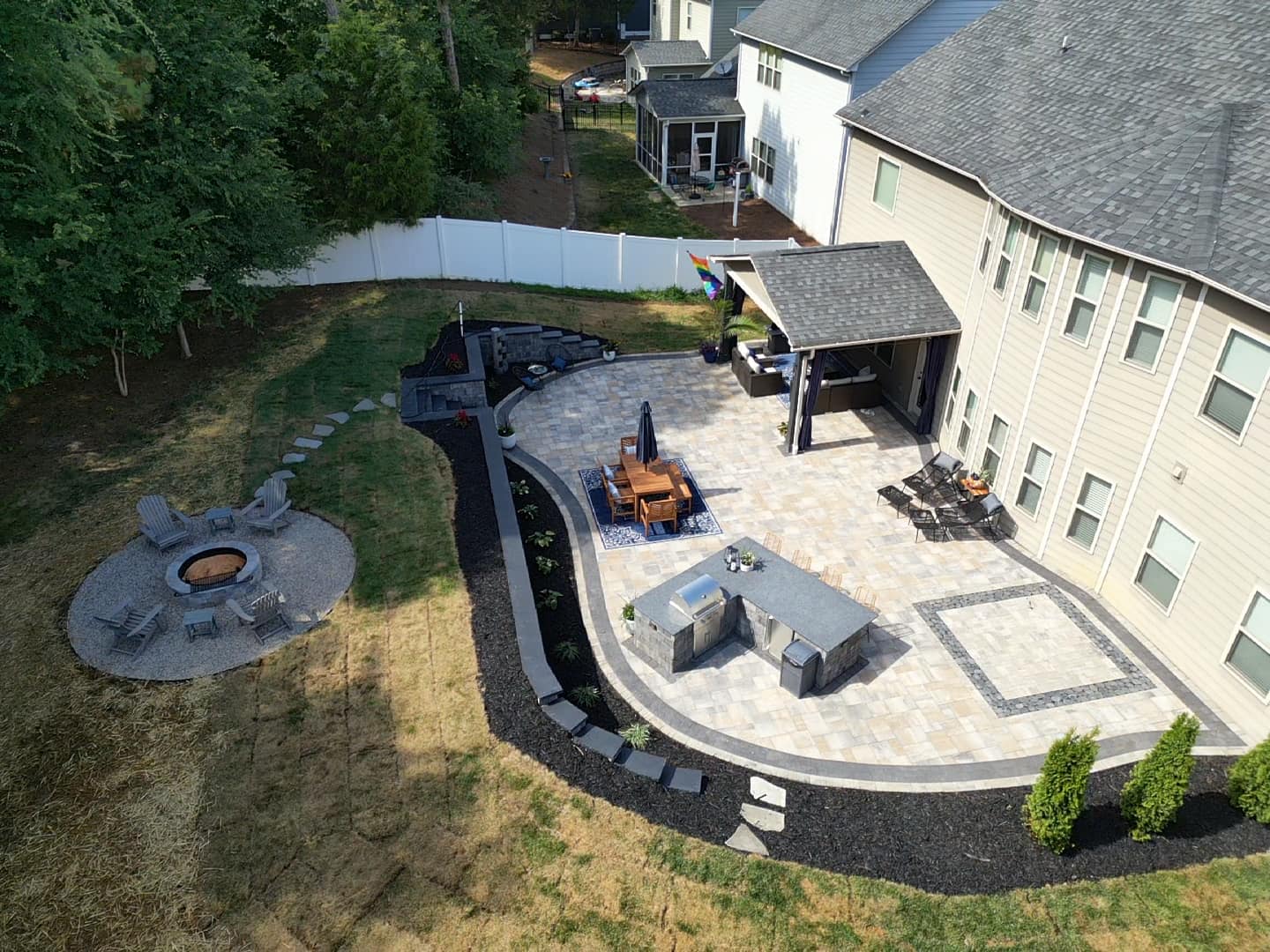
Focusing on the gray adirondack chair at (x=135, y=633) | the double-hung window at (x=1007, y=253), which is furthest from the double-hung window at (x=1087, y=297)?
the gray adirondack chair at (x=135, y=633)

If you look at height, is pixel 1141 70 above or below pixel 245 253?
above

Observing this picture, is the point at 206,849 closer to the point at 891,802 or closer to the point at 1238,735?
the point at 891,802

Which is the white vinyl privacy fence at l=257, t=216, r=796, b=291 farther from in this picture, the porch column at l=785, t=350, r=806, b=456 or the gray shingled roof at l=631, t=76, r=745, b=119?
the gray shingled roof at l=631, t=76, r=745, b=119

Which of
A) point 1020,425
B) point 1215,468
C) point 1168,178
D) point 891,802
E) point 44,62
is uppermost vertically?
point 44,62

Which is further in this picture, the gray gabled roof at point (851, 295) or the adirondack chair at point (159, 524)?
the gray gabled roof at point (851, 295)

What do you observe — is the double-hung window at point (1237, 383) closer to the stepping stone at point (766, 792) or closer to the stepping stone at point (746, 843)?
the stepping stone at point (766, 792)

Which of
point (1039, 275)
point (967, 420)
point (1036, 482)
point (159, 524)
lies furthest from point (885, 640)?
point (159, 524)

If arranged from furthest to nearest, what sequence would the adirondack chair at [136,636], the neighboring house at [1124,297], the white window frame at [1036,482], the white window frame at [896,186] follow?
the white window frame at [896,186] < the white window frame at [1036,482] < the adirondack chair at [136,636] < the neighboring house at [1124,297]

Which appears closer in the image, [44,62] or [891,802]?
[891,802]

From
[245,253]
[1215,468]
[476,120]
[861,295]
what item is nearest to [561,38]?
[476,120]
